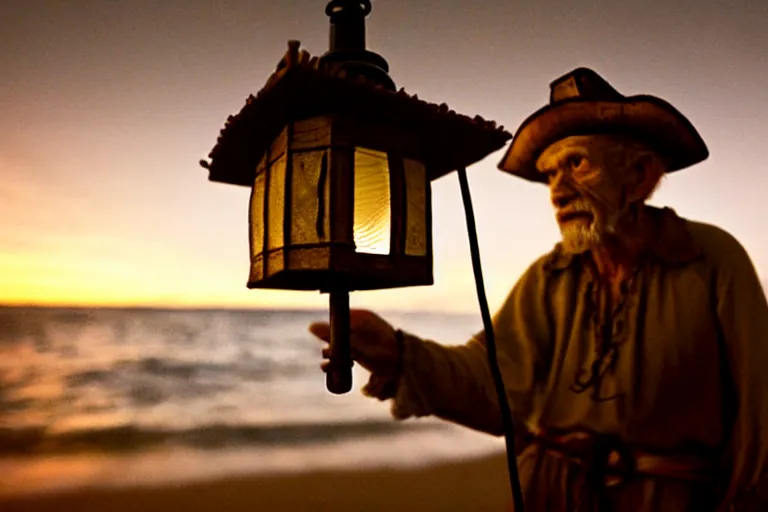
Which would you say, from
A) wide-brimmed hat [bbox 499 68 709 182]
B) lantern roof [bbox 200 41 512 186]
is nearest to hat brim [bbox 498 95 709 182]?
wide-brimmed hat [bbox 499 68 709 182]

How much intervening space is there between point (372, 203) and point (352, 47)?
35 cm

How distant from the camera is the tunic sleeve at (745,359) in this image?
4.23 feet

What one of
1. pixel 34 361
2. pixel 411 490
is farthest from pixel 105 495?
pixel 411 490

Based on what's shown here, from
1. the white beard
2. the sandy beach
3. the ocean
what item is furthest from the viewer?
the ocean

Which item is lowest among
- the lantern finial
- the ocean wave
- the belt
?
the ocean wave

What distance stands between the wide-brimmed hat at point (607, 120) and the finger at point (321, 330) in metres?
0.76

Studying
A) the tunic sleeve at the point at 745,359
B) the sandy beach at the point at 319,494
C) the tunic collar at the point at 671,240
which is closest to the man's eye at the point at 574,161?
the tunic collar at the point at 671,240

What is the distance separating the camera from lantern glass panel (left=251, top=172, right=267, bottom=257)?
1217 millimetres

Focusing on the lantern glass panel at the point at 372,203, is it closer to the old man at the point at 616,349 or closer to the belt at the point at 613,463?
the old man at the point at 616,349

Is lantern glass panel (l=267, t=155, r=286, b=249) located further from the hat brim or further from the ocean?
the ocean

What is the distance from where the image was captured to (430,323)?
7.41 ft

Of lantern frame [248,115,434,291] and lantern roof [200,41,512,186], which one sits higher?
lantern roof [200,41,512,186]

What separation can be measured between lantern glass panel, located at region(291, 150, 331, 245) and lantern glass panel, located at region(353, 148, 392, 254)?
0.07 m

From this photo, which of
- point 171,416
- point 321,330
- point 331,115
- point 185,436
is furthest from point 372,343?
point 171,416
